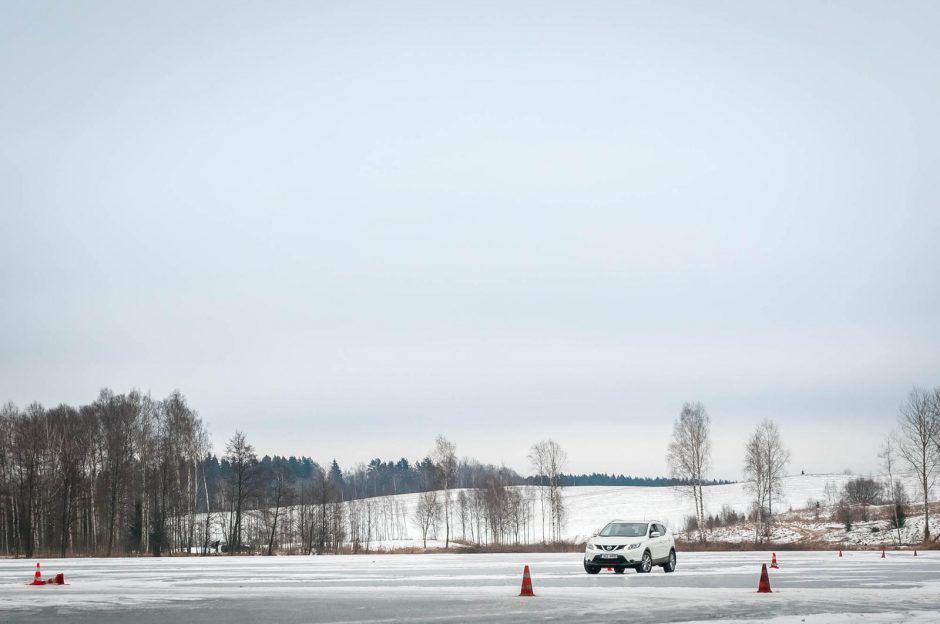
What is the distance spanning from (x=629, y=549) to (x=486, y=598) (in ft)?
35.2

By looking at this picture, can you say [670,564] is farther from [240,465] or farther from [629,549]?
[240,465]

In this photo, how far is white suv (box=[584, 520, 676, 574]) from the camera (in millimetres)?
32625

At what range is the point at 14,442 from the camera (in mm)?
78062

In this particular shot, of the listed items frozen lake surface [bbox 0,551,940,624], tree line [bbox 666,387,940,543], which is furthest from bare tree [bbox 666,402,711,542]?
frozen lake surface [bbox 0,551,940,624]

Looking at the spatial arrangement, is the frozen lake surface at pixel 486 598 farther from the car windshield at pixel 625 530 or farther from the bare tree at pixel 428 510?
the bare tree at pixel 428 510

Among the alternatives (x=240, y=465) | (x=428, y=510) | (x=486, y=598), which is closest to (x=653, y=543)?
(x=486, y=598)

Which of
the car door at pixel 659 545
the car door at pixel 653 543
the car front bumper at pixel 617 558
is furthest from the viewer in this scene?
the car door at pixel 659 545

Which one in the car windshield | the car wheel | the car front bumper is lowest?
the car wheel

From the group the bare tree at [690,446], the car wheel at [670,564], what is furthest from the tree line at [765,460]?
the car wheel at [670,564]

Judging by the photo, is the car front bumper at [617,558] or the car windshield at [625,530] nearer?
the car front bumper at [617,558]

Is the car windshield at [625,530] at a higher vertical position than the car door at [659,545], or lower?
higher

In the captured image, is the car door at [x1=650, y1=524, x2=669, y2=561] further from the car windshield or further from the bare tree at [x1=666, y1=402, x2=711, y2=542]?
the bare tree at [x1=666, y1=402, x2=711, y2=542]

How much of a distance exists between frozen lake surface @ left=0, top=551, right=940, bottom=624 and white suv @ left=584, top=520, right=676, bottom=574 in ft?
1.90

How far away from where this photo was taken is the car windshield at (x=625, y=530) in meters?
34.2
